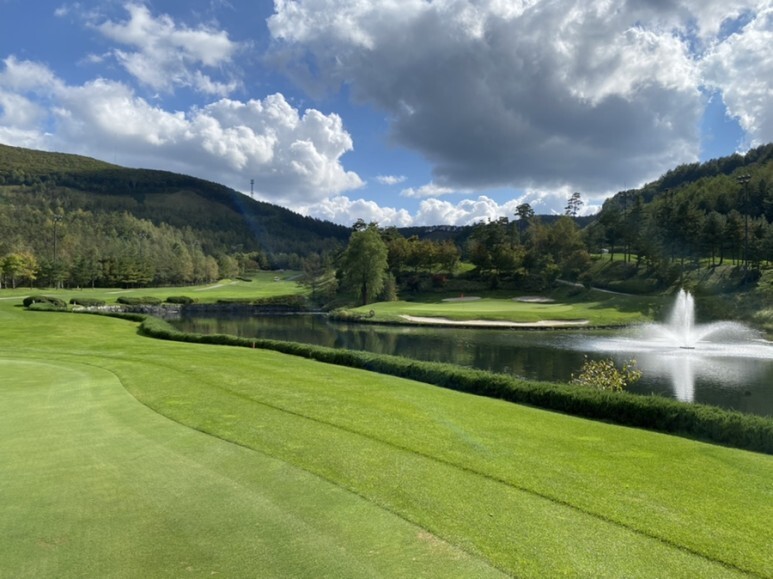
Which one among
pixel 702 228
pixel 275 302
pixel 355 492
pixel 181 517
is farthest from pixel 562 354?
pixel 275 302

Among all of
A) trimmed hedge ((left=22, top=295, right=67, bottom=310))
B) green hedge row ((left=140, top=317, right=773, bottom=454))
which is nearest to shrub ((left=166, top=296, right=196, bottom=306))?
trimmed hedge ((left=22, top=295, right=67, bottom=310))

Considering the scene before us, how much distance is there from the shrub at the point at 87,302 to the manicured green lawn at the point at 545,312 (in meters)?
37.4

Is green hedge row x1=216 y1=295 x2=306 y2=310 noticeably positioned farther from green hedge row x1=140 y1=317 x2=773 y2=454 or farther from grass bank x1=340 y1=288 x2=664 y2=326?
green hedge row x1=140 y1=317 x2=773 y2=454

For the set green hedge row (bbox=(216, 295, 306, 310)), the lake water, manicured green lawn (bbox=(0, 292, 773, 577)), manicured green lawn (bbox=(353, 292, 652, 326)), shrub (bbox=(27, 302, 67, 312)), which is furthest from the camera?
green hedge row (bbox=(216, 295, 306, 310))

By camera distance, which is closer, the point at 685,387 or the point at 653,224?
the point at 685,387

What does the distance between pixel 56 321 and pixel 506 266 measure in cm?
6890

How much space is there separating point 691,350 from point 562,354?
863cm

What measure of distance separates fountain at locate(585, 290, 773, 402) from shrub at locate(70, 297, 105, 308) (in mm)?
64878

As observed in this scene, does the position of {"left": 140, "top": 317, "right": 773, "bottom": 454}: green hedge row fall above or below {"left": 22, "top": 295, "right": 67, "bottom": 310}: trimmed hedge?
below

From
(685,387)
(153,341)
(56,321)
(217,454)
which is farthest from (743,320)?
(56,321)

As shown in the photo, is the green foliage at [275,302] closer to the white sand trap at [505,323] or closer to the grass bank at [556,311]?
the grass bank at [556,311]

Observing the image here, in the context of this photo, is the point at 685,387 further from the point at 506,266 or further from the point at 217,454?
the point at 506,266

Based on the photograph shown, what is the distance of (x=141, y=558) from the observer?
15.7 ft

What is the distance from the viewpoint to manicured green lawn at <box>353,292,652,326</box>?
55206 millimetres
